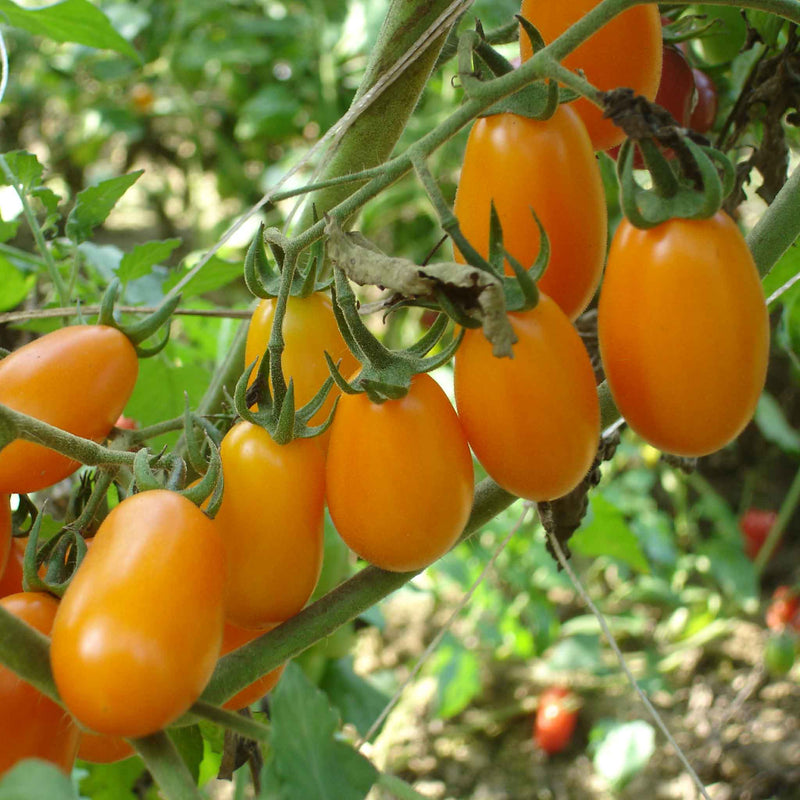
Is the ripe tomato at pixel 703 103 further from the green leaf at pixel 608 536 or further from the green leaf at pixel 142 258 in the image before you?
the green leaf at pixel 608 536

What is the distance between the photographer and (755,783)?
1.68m

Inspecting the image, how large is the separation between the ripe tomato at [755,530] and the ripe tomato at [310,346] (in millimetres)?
1829

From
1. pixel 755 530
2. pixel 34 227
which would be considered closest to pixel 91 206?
pixel 34 227

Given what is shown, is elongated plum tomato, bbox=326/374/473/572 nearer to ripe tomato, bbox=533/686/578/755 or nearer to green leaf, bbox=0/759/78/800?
green leaf, bbox=0/759/78/800

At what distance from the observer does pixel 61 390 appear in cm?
55

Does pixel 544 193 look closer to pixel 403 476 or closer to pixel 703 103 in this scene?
pixel 403 476

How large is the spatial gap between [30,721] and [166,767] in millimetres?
91

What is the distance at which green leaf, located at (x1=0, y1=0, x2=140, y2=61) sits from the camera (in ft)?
2.97

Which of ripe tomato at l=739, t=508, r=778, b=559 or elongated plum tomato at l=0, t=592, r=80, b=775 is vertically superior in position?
elongated plum tomato at l=0, t=592, r=80, b=775

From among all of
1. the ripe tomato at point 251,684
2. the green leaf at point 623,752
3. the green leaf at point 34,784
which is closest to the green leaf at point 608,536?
the green leaf at point 623,752

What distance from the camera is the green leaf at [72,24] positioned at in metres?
0.91

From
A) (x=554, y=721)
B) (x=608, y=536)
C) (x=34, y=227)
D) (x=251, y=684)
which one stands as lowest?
(x=554, y=721)

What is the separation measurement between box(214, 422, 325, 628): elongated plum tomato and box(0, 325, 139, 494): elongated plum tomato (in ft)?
0.34

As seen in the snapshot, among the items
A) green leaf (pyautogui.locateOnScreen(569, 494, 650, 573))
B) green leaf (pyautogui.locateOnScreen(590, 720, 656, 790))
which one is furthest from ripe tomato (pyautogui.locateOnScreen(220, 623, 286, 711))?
green leaf (pyautogui.locateOnScreen(590, 720, 656, 790))
